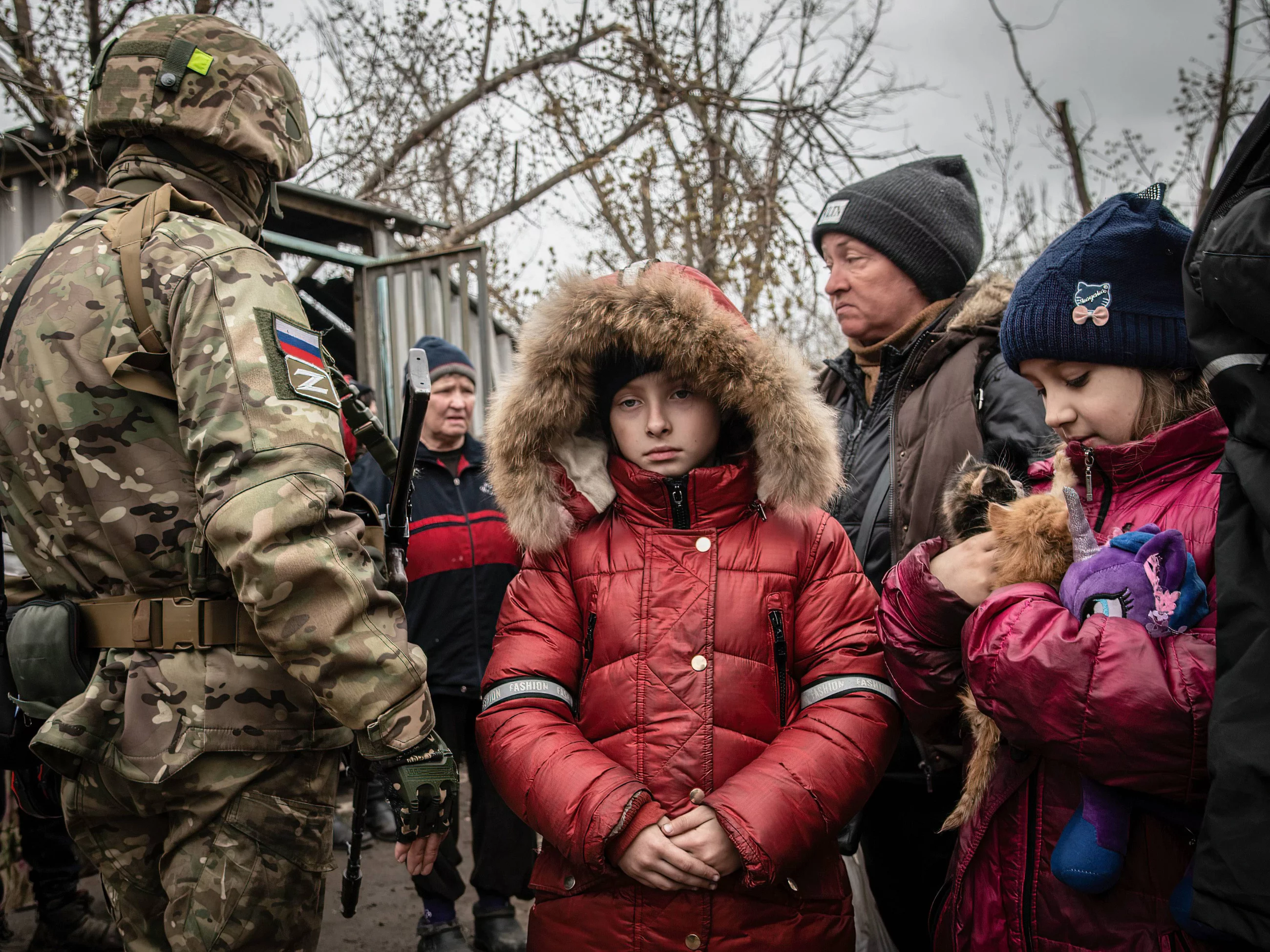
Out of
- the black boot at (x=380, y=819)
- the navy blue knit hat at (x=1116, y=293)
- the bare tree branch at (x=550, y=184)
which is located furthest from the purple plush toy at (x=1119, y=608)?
the bare tree branch at (x=550, y=184)

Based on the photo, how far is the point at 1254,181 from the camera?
134cm

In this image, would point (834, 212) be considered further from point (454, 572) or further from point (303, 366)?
point (454, 572)

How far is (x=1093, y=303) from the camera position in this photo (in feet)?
5.74

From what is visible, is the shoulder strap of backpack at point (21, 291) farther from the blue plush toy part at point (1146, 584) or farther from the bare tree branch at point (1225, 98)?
Answer: the bare tree branch at point (1225, 98)

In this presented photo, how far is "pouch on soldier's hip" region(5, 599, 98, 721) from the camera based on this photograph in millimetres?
1837

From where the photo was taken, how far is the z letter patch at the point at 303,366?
1874mm

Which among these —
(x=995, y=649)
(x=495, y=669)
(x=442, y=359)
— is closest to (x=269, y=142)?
(x=495, y=669)

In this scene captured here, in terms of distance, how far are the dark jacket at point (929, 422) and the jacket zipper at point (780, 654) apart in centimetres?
47

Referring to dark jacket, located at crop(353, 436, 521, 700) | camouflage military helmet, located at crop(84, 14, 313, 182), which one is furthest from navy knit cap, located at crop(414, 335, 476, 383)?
camouflage military helmet, located at crop(84, 14, 313, 182)

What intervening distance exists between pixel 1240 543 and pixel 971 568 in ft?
1.69

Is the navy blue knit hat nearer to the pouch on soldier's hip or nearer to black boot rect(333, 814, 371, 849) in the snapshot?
the pouch on soldier's hip

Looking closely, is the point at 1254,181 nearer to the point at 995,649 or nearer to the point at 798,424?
the point at 995,649

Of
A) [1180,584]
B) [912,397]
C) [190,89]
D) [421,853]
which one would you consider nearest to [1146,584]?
[1180,584]

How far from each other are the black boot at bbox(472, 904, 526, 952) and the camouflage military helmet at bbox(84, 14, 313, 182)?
108 inches
